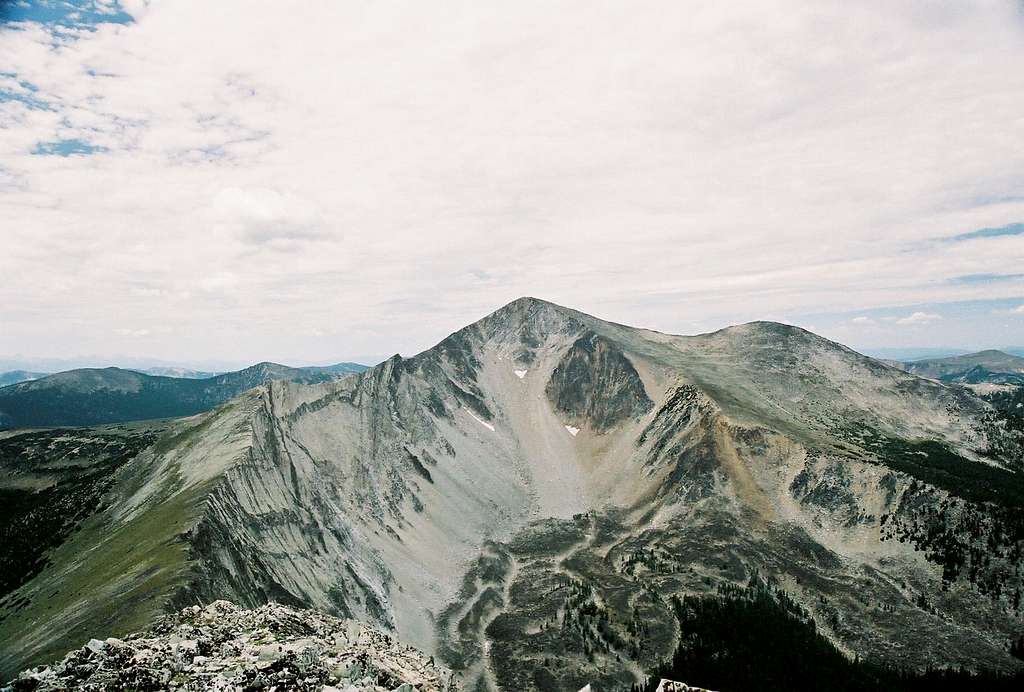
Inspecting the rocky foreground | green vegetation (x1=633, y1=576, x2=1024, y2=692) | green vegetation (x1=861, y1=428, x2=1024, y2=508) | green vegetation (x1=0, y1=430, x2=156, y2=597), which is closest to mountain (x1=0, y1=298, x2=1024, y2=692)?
green vegetation (x1=633, y1=576, x2=1024, y2=692)

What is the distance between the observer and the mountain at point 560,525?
73.4 m

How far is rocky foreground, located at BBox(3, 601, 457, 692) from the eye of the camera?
23.1 metres

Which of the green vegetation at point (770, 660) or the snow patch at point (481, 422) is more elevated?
the snow patch at point (481, 422)

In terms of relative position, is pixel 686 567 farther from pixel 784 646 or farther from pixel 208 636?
pixel 208 636

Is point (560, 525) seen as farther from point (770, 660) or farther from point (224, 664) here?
point (224, 664)

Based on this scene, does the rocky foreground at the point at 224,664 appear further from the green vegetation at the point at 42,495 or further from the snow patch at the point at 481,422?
the snow patch at the point at 481,422

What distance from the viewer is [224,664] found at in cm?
2608

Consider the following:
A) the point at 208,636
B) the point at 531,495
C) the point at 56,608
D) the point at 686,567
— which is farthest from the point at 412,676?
the point at 531,495

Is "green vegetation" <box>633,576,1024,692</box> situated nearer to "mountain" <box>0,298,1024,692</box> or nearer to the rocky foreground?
"mountain" <box>0,298,1024,692</box>

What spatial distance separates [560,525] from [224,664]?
11747cm

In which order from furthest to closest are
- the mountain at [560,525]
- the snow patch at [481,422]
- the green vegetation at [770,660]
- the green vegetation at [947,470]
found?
the snow patch at [481,422] < the green vegetation at [947,470] < the green vegetation at [770,660] < the mountain at [560,525]

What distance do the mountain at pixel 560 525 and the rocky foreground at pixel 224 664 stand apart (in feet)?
49.2

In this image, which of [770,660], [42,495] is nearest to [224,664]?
[770,660]

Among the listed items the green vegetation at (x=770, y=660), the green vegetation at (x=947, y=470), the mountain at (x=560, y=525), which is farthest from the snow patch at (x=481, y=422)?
the green vegetation at (x=947, y=470)
